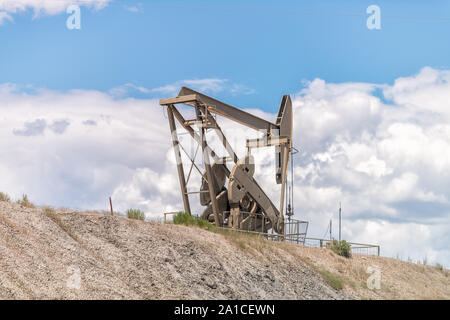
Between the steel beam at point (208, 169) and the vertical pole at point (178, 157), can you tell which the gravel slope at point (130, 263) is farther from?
the vertical pole at point (178, 157)

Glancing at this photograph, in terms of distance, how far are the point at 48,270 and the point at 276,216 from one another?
1702 cm

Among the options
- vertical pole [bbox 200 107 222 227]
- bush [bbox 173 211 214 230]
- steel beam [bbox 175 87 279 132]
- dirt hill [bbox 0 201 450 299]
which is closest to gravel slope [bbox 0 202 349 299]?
dirt hill [bbox 0 201 450 299]

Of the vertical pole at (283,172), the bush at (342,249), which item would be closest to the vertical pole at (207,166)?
the vertical pole at (283,172)

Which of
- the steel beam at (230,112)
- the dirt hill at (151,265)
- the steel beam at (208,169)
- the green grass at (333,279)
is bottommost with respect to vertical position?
the green grass at (333,279)

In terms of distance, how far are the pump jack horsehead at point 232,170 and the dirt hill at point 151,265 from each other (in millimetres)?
2902

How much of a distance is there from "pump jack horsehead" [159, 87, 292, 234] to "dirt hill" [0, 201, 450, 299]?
2.90 meters

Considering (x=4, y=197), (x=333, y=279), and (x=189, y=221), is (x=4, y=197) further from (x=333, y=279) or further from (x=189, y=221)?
(x=333, y=279)

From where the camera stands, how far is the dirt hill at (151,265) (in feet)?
44.9

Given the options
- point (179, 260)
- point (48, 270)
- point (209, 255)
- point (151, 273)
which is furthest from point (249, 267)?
point (48, 270)

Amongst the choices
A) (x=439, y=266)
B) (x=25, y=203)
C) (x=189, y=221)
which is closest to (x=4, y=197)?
(x=25, y=203)

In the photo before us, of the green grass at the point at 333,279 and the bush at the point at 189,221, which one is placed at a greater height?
the bush at the point at 189,221

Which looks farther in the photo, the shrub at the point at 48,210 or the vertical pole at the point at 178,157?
the vertical pole at the point at 178,157

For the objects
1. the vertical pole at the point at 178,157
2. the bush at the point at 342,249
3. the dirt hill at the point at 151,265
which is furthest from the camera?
the bush at the point at 342,249
